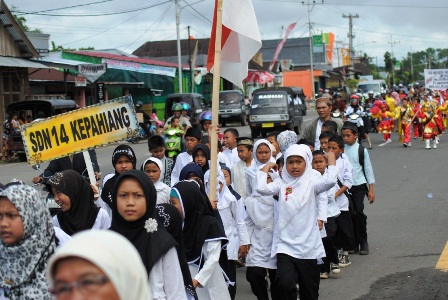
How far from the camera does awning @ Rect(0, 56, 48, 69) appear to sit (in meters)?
28.1

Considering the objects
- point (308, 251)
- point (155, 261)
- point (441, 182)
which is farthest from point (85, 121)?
point (441, 182)

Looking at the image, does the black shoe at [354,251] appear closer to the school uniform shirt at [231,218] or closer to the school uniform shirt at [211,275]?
the school uniform shirt at [231,218]

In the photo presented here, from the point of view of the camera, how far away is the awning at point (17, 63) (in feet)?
92.3

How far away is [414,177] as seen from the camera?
59.6 ft

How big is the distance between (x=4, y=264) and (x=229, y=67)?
450 cm

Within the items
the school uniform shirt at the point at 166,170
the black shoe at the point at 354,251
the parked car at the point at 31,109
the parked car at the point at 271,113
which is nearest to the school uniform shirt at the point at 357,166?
the black shoe at the point at 354,251

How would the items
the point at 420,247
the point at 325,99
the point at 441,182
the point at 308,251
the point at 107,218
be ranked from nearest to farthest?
the point at 107,218
the point at 308,251
the point at 420,247
the point at 325,99
the point at 441,182

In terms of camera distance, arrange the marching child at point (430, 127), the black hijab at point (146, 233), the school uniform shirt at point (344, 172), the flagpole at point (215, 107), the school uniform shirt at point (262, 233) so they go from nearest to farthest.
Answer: the black hijab at point (146, 233), the flagpole at point (215, 107), the school uniform shirt at point (262, 233), the school uniform shirt at point (344, 172), the marching child at point (430, 127)

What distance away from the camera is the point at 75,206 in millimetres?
5523

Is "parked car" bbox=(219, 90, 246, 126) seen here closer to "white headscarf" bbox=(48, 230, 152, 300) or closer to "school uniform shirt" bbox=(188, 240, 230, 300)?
"school uniform shirt" bbox=(188, 240, 230, 300)

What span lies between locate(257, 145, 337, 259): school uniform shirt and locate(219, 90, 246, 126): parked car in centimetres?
3642

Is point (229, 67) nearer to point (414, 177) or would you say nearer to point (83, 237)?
point (83, 237)

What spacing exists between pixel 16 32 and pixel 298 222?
24.4 meters

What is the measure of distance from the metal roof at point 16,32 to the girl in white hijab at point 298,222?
24061 mm
